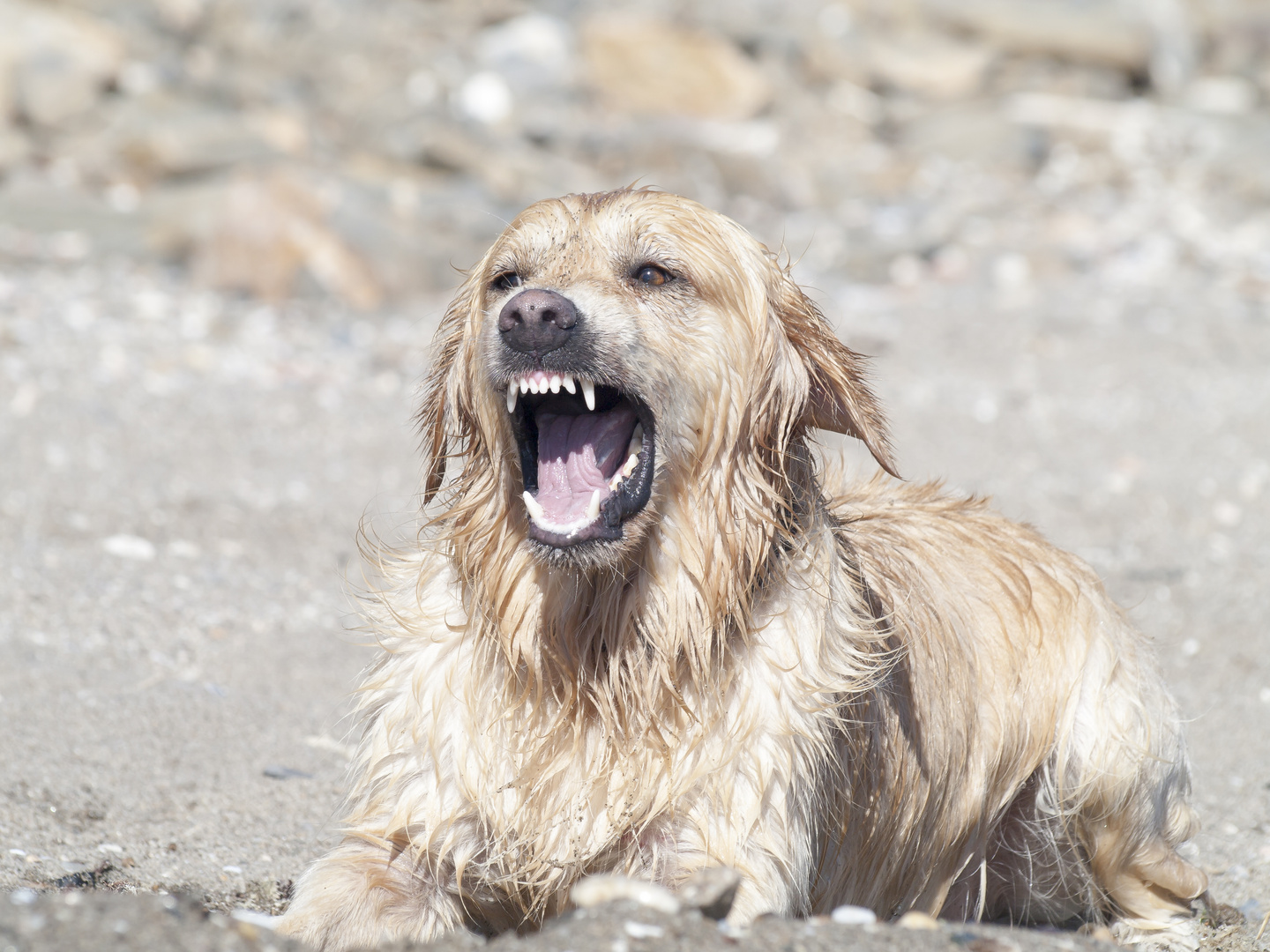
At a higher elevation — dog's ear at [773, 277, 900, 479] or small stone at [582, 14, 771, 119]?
small stone at [582, 14, 771, 119]

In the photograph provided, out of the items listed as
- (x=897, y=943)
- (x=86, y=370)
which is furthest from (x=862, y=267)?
(x=897, y=943)

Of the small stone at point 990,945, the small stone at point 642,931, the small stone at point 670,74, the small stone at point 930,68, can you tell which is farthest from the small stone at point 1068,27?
the small stone at point 642,931

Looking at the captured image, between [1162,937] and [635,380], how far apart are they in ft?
7.77

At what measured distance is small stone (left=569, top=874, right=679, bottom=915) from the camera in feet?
8.77

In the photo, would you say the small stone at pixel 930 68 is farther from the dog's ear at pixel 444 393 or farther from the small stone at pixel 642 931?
the small stone at pixel 642 931

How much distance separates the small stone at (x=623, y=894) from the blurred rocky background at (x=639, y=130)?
8.52 meters

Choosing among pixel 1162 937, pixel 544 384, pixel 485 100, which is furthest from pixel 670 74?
pixel 544 384

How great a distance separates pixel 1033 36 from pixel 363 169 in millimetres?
12493

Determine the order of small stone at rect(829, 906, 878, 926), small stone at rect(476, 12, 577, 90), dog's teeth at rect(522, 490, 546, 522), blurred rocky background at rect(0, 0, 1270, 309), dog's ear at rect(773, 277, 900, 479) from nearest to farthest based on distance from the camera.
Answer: small stone at rect(829, 906, 878, 926), dog's teeth at rect(522, 490, 546, 522), dog's ear at rect(773, 277, 900, 479), blurred rocky background at rect(0, 0, 1270, 309), small stone at rect(476, 12, 577, 90)

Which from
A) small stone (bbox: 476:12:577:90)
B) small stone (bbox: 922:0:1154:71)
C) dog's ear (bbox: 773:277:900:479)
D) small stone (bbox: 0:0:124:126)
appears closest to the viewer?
dog's ear (bbox: 773:277:900:479)

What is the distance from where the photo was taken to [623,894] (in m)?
2.72

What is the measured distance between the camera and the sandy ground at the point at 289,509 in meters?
4.32

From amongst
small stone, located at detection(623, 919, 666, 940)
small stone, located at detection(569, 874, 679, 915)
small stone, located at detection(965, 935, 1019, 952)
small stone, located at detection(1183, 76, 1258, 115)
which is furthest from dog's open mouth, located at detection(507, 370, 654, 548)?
small stone, located at detection(1183, 76, 1258, 115)

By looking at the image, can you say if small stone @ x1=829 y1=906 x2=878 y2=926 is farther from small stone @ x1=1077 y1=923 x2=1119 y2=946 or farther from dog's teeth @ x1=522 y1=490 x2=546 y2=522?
small stone @ x1=1077 y1=923 x2=1119 y2=946
